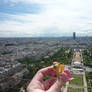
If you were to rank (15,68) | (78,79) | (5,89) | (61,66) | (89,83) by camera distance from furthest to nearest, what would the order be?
(15,68) → (78,79) → (89,83) → (5,89) → (61,66)

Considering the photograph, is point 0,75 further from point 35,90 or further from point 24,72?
point 35,90

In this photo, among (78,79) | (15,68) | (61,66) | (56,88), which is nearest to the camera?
(56,88)

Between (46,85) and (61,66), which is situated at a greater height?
(61,66)

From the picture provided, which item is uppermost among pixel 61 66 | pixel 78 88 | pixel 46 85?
pixel 61 66

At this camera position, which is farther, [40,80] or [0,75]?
[0,75]

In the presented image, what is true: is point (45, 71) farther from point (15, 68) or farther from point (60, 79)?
point (15, 68)

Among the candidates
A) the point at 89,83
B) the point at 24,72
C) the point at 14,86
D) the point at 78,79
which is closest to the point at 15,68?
the point at 24,72

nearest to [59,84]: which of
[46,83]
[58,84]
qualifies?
[58,84]

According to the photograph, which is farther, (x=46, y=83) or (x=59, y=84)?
(x=46, y=83)

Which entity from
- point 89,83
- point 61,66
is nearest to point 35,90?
point 61,66

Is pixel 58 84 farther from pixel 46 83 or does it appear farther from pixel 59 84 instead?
pixel 46 83
